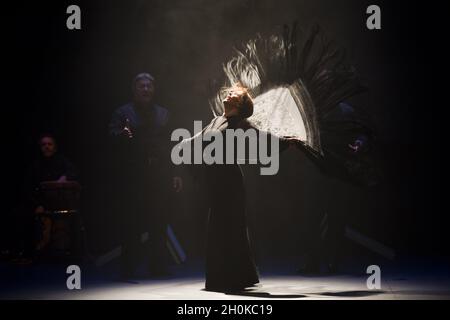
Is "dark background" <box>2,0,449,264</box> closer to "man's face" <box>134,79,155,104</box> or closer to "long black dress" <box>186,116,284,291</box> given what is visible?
"man's face" <box>134,79,155,104</box>

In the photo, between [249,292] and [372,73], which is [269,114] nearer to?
[249,292]

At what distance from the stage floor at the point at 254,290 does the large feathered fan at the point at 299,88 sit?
108cm

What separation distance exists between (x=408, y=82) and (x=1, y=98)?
488 centimetres

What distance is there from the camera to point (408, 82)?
770 centimetres

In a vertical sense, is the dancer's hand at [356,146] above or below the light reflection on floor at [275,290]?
above

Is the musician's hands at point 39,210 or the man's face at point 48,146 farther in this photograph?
the man's face at point 48,146

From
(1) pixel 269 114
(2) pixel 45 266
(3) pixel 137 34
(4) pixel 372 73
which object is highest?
(3) pixel 137 34

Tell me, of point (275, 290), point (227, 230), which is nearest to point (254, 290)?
point (275, 290)

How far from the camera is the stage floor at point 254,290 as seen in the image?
5104 mm

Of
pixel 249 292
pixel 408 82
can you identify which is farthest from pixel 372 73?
pixel 249 292

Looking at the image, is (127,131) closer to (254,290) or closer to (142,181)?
(142,181)

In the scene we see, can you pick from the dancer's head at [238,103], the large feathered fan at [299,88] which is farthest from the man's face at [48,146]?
the dancer's head at [238,103]

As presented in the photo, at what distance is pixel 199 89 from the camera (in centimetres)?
832

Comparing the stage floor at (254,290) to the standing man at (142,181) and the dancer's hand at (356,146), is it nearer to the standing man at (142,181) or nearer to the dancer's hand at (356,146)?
the standing man at (142,181)
